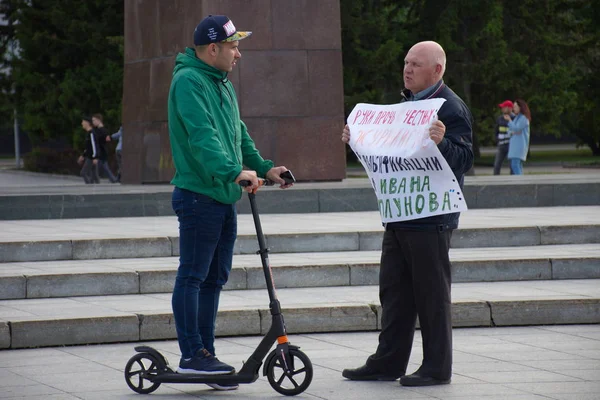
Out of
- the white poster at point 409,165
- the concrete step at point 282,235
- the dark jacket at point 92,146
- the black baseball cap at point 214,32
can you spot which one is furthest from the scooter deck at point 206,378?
the dark jacket at point 92,146

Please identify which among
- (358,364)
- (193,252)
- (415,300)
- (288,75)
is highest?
(288,75)

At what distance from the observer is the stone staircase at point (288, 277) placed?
7.50 meters

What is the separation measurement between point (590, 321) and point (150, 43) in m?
9.97

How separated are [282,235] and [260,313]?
254cm

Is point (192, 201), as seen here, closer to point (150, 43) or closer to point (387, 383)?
point (387, 383)

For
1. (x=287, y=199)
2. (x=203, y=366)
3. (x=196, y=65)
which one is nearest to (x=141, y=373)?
(x=203, y=366)

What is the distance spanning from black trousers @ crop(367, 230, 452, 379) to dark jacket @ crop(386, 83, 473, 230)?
0.15 ft

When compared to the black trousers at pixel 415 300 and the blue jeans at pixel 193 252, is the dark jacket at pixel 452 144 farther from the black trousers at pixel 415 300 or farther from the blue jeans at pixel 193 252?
the blue jeans at pixel 193 252

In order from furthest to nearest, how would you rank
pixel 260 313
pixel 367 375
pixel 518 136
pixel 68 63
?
pixel 68 63
pixel 518 136
pixel 260 313
pixel 367 375

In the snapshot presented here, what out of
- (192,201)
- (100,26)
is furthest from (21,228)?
(100,26)

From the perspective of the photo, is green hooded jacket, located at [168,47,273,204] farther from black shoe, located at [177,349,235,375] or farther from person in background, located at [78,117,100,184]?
person in background, located at [78,117,100,184]

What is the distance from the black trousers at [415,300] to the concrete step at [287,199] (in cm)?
729

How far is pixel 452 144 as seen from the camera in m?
5.66

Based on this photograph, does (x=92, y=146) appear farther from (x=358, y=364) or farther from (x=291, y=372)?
(x=291, y=372)
